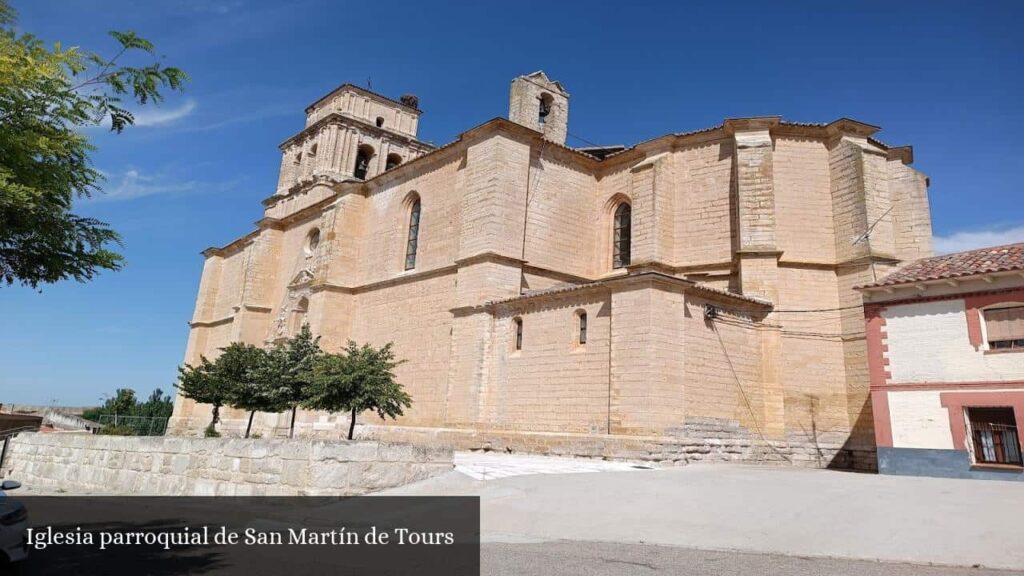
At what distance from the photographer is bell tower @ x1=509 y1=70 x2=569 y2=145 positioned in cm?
2206

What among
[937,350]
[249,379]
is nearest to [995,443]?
[937,350]

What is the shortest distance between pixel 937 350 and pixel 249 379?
18780mm

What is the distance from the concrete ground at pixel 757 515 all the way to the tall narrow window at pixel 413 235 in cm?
1381

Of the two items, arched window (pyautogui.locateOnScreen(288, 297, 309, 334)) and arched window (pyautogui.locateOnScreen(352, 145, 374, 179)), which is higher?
arched window (pyautogui.locateOnScreen(352, 145, 374, 179))

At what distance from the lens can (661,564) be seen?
5.68 metres

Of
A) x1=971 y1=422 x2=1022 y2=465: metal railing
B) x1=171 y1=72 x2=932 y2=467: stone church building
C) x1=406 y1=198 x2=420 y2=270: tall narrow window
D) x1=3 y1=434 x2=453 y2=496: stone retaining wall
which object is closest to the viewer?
x1=3 y1=434 x2=453 y2=496: stone retaining wall

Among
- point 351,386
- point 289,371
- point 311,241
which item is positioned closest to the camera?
point 351,386

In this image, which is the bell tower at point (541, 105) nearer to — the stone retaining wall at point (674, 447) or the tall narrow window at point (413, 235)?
the tall narrow window at point (413, 235)

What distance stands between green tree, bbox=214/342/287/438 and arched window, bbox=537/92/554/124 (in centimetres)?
1285

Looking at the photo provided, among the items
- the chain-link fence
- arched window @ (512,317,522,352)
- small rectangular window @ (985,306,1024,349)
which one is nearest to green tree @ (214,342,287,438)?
arched window @ (512,317,522,352)

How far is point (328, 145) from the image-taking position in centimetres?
3247

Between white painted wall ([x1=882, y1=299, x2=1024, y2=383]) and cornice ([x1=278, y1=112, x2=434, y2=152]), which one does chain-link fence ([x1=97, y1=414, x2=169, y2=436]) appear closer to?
cornice ([x1=278, y1=112, x2=434, y2=152])

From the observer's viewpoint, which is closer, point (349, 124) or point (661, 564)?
point (661, 564)

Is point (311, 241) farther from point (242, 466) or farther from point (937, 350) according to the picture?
point (937, 350)
